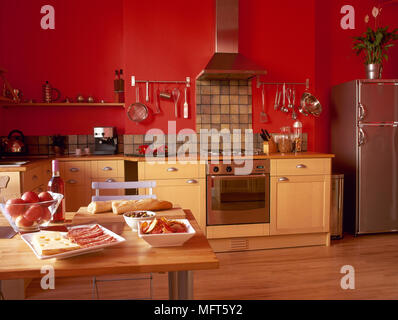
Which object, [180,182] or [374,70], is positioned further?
[374,70]

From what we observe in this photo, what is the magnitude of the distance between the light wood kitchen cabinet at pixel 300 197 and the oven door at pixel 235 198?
0.12 m

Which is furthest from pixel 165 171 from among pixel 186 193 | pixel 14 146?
pixel 14 146

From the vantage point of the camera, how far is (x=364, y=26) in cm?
434

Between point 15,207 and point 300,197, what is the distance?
2.71 m

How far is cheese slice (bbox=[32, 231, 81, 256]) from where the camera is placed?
39.9 inches

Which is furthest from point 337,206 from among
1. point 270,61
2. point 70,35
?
point 70,35

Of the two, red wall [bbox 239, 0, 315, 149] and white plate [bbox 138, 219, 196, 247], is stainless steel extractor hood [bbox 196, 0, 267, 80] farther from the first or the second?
white plate [bbox 138, 219, 196, 247]

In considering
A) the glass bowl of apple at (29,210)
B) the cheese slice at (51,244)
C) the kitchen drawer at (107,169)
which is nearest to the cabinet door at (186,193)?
the kitchen drawer at (107,169)

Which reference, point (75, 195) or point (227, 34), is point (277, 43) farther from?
point (75, 195)

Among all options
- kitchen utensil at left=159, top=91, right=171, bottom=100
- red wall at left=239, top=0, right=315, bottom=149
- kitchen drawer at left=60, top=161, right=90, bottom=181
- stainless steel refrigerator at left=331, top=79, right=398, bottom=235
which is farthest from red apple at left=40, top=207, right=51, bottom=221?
stainless steel refrigerator at left=331, top=79, right=398, bottom=235

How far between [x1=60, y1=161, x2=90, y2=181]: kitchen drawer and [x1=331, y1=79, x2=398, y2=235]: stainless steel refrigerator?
2.63 m

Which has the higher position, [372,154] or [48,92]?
[48,92]

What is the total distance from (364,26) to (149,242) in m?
4.24

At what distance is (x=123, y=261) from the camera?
1.01 m
